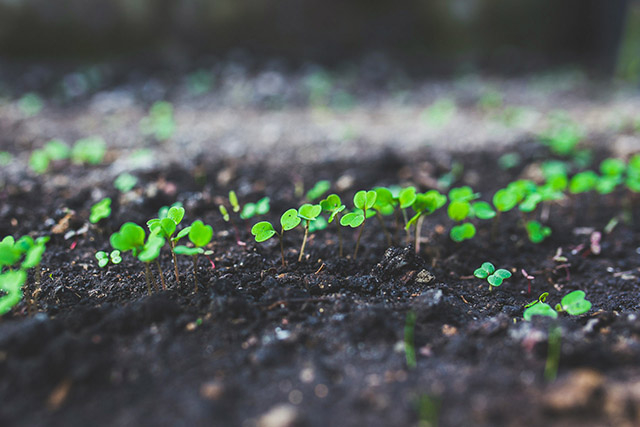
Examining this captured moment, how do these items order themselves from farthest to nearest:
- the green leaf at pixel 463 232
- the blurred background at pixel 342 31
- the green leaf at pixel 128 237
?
1. the blurred background at pixel 342 31
2. the green leaf at pixel 463 232
3. the green leaf at pixel 128 237

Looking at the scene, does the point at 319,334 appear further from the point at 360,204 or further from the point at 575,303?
the point at 575,303

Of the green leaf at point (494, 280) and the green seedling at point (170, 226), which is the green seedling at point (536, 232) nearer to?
the green leaf at point (494, 280)

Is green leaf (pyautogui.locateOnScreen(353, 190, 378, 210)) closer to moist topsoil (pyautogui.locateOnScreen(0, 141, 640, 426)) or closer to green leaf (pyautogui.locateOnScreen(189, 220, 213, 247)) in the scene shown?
moist topsoil (pyautogui.locateOnScreen(0, 141, 640, 426))

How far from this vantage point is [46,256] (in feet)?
4.99

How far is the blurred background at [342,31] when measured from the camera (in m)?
4.97

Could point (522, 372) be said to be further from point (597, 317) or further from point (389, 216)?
point (389, 216)

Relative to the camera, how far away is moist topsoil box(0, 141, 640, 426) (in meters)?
0.89

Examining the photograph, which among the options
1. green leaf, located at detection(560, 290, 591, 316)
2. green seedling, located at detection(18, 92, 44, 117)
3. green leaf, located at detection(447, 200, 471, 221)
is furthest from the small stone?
green seedling, located at detection(18, 92, 44, 117)

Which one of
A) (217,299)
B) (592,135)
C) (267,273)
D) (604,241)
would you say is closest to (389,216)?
(267,273)

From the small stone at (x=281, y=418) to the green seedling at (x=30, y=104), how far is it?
3.77 meters

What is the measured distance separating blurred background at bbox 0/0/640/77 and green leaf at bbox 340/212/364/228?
14.3 feet

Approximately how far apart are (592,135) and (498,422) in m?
2.58

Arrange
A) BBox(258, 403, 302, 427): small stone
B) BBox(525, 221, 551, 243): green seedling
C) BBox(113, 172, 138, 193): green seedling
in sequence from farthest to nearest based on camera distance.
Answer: BBox(113, 172, 138, 193): green seedling < BBox(525, 221, 551, 243): green seedling < BBox(258, 403, 302, 427): small stone

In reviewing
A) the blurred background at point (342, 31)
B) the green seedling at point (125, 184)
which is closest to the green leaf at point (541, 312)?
the green seedling at point (125, 184)
